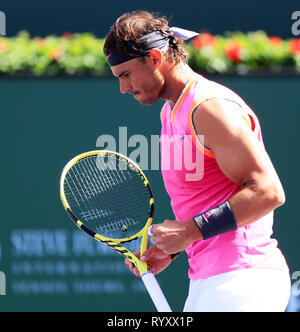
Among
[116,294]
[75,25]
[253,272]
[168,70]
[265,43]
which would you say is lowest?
[116,294]

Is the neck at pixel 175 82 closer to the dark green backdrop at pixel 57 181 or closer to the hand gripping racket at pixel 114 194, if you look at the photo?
the hand gripping racket at pixel 114 194

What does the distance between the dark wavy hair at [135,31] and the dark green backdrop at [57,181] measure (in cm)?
172

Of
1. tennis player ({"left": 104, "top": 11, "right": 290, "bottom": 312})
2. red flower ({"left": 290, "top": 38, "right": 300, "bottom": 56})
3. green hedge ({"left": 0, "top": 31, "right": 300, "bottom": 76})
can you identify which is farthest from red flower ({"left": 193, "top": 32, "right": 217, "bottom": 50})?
tennis player ({"left": 104, "top": 11, "right": 290, "bottom": 312})

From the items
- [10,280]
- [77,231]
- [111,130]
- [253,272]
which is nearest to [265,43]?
[111,130]

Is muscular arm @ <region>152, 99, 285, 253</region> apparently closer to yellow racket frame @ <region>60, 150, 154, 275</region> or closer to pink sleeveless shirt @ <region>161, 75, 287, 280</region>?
pink sleeveless shirt @ <region>161, 75, 287, 280</region>

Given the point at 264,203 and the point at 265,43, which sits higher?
the point at 265,43

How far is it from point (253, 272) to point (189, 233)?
27 cm

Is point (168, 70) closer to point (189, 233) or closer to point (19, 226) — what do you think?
point (189, 233)

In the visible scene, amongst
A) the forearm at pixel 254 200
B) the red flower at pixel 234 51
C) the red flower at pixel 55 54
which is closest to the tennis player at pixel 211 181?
the forearm at pixel 254 200

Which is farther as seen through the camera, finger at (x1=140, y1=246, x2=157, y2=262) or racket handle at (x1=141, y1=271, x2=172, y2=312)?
finger at (x1=140, y1=246, x2=157, y2=262)

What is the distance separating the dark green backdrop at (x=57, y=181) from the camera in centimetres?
419

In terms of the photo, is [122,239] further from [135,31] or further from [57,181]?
[57,181]

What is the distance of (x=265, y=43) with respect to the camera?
4484 millimetres

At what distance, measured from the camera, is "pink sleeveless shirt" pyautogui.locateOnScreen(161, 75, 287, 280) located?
2252mm
